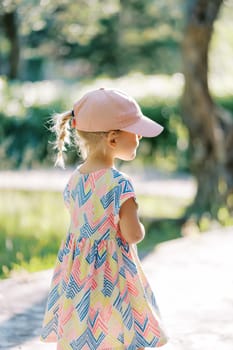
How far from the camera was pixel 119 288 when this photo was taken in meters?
3.70

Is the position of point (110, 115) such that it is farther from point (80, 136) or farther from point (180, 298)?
point (180, 298)

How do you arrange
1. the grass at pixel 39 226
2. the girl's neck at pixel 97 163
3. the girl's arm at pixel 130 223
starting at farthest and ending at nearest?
1. the grass at pixel 39 226
2. the girl's neck at pixel 97 163
3. the girl's arm at pixel 130 223

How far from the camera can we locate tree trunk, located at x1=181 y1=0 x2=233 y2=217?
9.38 meters

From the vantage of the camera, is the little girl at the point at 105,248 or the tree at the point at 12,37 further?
the tree at the point at 12,37

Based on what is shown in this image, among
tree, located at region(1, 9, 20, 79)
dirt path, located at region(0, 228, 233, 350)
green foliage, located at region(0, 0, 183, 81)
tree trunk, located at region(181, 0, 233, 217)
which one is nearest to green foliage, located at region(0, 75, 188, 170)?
tree trunk, located at region(181, 0, 233, 217)

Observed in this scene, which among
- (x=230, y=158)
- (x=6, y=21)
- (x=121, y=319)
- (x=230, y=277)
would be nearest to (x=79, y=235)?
(x=121, y=319)

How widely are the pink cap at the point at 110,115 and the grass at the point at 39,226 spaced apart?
2.88 metres

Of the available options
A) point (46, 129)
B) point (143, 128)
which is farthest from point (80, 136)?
point (46, 129)

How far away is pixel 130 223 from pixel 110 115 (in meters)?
0.44

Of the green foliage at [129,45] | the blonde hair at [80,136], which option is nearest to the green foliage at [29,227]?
the blonde hair at [80,136]

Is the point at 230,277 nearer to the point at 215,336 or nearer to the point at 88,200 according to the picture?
the point at 215,336

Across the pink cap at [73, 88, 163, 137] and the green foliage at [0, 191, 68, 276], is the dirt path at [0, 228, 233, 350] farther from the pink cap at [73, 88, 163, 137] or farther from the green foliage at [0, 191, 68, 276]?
the pink cap at [73, 88, 163, 137]

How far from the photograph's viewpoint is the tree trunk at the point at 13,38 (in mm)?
19727

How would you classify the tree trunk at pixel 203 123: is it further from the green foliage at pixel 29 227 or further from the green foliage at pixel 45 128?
the green foliage at pixel 45 128
